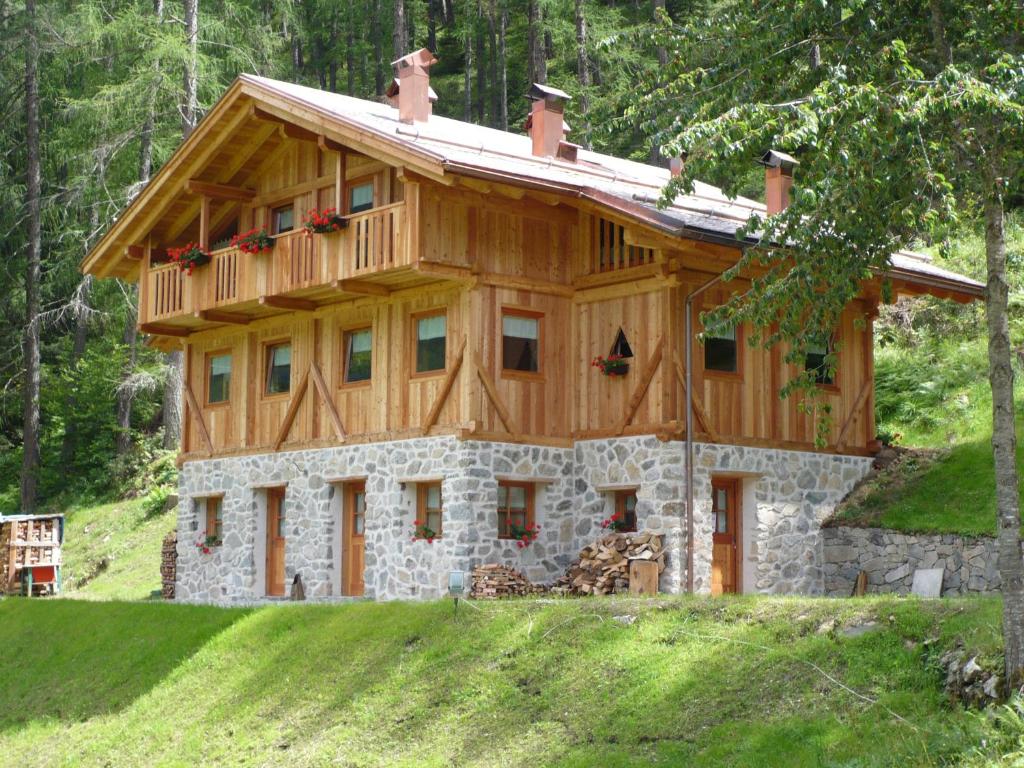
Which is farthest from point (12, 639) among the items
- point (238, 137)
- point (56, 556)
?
point (238, 137)

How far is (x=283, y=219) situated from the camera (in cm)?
2559

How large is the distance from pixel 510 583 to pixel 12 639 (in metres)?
10.1

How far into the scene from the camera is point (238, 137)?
81.3 feet

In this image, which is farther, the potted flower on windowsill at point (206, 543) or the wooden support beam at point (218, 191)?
the potted flower on windowsill at point (206, 543)

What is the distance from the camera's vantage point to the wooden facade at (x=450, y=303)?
21.5m

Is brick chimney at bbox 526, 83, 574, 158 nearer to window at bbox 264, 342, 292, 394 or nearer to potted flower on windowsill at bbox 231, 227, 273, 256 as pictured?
potted flower on windowsill at bbox 231, 227, 273, 256

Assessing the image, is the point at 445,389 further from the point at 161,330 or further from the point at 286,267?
the point at 161,330

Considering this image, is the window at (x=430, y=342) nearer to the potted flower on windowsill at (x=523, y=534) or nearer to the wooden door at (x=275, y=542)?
the potted flower on windowsill at (x=523, y=534)

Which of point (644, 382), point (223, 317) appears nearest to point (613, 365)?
point (644, 382)

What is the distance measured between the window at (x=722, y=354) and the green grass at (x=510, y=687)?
594 cm

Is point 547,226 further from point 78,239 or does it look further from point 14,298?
point 14,298

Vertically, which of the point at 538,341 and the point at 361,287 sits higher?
the point at 361,287

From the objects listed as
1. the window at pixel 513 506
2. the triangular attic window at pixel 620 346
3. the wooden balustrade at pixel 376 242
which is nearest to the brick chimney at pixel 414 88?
the wooden balustrade at pixel 376 242

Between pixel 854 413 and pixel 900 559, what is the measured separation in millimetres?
3173
